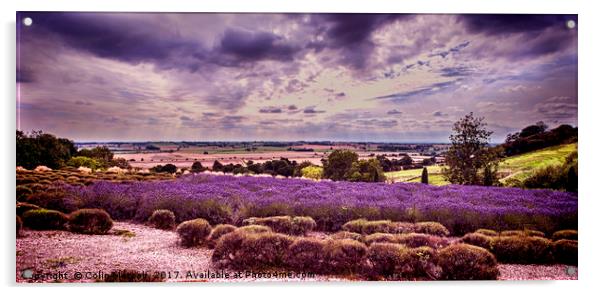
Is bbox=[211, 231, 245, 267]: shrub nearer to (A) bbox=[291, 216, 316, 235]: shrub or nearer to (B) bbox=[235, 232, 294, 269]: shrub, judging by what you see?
(B) bbox=[235, 232, 294, 269]: shrub

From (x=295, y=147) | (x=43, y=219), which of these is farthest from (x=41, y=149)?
(x=295, y=147)

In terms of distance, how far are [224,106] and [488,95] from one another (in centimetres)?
356

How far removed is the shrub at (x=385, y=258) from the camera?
16.8ft

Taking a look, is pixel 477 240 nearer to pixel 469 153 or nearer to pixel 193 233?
pixel 469 153

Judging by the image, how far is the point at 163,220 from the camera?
213 inches

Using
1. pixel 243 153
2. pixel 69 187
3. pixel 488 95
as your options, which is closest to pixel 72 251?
pixel 69 187

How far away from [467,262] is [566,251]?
141 centimetres

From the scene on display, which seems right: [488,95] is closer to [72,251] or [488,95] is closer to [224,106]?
[224,106]

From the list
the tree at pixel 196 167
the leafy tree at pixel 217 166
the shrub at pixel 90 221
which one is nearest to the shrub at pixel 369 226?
the leafy tree at pixel 217 166

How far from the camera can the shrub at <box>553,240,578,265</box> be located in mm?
5344

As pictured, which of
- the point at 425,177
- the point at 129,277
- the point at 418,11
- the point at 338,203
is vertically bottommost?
the point at 129,277

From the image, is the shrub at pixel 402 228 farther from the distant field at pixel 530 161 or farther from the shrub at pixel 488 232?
the shrub at pixel 488 232

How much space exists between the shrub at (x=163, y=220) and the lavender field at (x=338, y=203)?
0.07 m

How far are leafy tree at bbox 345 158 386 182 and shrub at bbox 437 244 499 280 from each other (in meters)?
1.26
